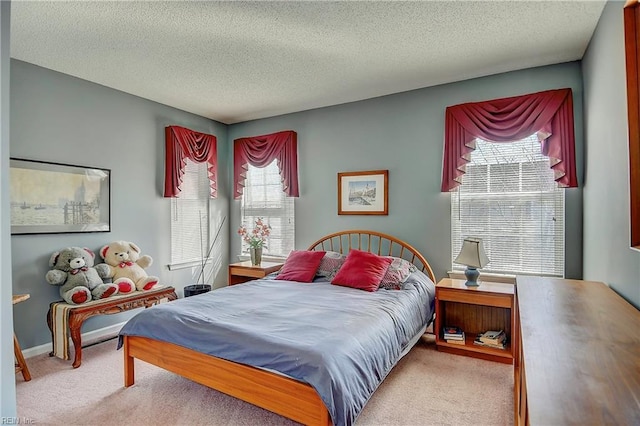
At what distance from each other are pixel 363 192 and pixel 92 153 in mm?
2932

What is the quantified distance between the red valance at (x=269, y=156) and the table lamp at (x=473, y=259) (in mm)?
2210

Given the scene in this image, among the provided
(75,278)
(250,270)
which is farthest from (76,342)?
(250,270)

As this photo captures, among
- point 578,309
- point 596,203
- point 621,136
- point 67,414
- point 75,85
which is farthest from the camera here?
point 75,85

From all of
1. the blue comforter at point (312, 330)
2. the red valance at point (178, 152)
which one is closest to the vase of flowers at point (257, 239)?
the red valance at point (178, 152)

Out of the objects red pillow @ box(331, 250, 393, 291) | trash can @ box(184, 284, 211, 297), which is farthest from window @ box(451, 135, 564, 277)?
trash can @ box(184, 284, 211, 297)

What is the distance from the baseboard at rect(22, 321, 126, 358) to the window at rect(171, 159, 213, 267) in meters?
0.98

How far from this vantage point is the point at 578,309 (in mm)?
1685

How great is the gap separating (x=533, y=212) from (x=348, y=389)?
101 inches

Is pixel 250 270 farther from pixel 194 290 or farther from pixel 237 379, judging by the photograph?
pixel 237 379

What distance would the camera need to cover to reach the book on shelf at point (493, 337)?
309 cm

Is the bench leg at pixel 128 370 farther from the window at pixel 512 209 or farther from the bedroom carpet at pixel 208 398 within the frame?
the window at pixel 512 209

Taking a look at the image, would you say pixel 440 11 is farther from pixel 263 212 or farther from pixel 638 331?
pixel 263 212

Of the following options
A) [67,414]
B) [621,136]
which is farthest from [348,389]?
[621,136]

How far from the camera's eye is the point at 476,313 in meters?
3.42
